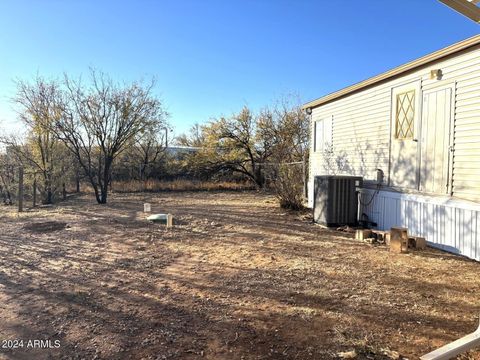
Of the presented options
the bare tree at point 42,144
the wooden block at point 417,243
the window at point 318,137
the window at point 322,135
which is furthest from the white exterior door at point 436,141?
Answer: the bare tree at point 42,144

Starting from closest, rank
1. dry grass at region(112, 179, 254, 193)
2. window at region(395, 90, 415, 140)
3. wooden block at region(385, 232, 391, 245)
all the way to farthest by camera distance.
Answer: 1. wooden block at region(385, 232, 391, 245)
2. window at region(395, 90, 415, 140)
3. dry grass at region(112, 179, 254, 193)

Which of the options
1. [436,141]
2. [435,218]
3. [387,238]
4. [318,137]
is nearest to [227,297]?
[387,238]

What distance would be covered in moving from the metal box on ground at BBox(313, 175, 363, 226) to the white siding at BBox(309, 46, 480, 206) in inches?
27.1

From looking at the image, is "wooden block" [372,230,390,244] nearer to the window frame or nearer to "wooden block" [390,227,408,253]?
"wooden block" [390,227,408,253]

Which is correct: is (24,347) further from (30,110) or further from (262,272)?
(30,110)

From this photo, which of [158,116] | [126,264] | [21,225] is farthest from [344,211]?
[158,116]

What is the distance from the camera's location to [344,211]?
8391 millimetres

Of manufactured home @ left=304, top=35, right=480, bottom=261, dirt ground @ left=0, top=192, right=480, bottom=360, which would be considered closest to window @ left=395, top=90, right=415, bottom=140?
manufactured home @ left=304, top=35, right=480, bottom=261

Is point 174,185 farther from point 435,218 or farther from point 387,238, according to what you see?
point 435,218

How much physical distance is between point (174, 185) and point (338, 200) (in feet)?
41.9

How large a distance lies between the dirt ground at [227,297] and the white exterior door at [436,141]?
4.27 feet

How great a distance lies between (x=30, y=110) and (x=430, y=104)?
41.9 ft

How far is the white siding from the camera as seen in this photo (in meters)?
5.83

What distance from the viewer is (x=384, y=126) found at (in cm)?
827
